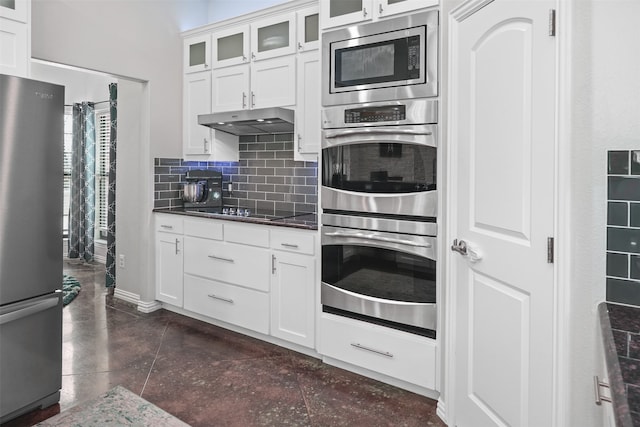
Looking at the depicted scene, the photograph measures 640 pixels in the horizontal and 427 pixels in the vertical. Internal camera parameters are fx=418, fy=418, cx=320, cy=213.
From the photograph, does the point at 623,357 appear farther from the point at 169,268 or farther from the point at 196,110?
the point at 196,110

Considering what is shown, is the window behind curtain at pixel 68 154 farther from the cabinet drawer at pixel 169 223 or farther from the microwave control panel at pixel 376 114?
the microwave control panel at pixel 376 114

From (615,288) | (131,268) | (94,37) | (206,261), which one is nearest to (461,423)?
(615,288)

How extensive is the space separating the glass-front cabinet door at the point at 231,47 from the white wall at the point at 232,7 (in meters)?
0.49

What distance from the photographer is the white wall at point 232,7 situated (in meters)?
3.92

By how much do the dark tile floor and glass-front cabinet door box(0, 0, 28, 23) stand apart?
2.11 meters

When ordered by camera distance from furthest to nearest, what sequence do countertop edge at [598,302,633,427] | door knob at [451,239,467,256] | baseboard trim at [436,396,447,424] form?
baseboard trim at [436,396,447,424] < door knob at [451,239,467,256] < countertop edge at [598,302,633,427]

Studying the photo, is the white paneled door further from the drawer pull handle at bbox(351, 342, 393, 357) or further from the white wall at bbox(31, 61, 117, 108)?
the white wall at bbox(31, 61, 117, 108)

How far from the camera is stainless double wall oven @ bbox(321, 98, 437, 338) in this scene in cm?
232

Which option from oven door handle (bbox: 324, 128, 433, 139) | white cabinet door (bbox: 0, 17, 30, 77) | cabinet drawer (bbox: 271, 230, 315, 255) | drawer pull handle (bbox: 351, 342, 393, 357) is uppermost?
white cabinet door (bbox: 0, 17, 30, 77)

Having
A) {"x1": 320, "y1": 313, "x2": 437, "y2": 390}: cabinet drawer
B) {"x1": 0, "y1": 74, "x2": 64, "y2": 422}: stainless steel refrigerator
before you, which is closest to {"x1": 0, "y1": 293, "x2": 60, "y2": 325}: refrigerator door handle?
{"x1": 0, "y1": 74, "x2": 64, "y2": 422}: stainless steel refrigerator

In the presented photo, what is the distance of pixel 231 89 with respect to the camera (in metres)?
3.56

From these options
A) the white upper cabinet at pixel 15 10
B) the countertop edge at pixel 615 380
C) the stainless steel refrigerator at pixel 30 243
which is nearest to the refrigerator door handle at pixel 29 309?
the stainless steel refrigerator at pixel 30 243

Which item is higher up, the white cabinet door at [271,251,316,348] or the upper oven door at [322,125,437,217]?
the upper oven door at [322,125,437,217]

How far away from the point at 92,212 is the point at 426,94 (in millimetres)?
5555
